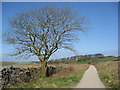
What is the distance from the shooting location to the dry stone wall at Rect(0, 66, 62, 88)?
10.8 metres

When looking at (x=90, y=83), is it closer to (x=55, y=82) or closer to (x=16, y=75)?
(x=55, y=82)

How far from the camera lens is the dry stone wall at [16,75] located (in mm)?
10792

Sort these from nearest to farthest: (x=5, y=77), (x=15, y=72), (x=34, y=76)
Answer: (x=5, y=77), (x=15, y=72), (x=34, y=76)

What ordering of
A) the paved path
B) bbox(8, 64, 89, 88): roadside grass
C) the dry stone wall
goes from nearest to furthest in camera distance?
the paved path, bbox(8, 64, 89, 88): roadside grass, the dry stone wall

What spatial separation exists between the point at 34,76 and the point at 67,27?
20.7ft

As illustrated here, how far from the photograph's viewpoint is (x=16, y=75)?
1312 cm

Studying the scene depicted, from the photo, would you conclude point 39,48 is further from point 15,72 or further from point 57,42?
point 15,72

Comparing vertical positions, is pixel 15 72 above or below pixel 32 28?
below

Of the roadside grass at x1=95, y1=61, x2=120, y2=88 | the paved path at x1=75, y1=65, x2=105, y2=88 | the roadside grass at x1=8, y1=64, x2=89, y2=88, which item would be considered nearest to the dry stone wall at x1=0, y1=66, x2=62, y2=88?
the roadside grass at x1=8, y1=64, x2=89, y2=88

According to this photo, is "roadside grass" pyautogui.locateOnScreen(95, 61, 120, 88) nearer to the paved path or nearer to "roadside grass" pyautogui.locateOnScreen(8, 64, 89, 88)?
the paved path

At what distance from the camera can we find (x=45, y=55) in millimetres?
17422

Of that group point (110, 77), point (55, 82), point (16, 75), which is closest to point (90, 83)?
point (55, 82)

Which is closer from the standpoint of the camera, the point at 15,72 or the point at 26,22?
the point at 15,72

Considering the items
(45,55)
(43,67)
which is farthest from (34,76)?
(45,55)
